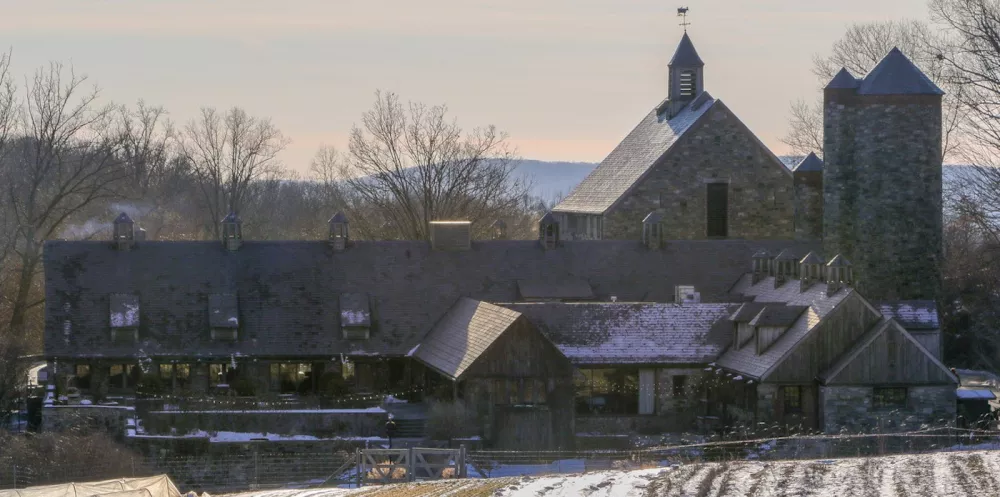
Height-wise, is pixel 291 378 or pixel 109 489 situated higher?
pixel 291 378

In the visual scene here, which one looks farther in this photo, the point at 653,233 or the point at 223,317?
the point at 653,233

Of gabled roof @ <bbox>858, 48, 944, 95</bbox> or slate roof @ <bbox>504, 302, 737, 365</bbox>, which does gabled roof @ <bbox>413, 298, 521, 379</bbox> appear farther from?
gabled roof @ <bbox>858, 48, 944, 95</bbox>

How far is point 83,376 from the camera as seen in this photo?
151 ft

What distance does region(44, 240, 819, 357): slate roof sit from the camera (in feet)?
153

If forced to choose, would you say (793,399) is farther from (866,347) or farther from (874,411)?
(866,347)

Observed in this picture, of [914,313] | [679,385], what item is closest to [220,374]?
[679,385]

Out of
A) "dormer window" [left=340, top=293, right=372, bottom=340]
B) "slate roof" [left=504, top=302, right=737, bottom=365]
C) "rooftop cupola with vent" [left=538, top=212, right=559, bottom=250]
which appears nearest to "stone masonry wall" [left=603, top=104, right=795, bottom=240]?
"rooftop cupola with vent" [left=538, top=212, right=559, bottom=250]

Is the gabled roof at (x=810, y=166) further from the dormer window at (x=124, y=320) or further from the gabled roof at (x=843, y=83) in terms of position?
the dormer window at (x=124, y=320)

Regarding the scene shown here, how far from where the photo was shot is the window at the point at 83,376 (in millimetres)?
45781

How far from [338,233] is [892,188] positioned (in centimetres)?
1809

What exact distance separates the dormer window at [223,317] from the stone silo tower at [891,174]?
1983cm

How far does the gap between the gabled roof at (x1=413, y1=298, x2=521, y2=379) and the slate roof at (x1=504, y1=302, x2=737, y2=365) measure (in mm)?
992

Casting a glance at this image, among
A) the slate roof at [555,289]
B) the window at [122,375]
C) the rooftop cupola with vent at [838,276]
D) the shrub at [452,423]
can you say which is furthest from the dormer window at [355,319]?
the rooftop cupola with vent at [838,276]

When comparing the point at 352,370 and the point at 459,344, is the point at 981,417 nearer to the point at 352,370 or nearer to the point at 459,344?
the point at 459,344
